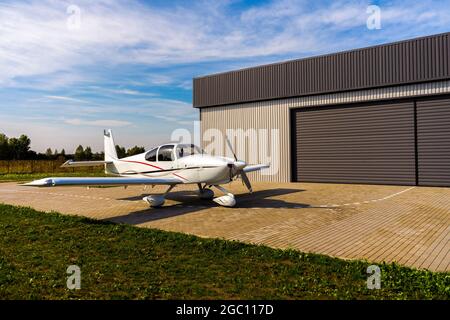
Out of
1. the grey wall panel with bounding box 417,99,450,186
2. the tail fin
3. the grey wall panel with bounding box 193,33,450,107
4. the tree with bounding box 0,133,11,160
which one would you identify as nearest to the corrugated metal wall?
the grey wall panel with bounding box 193,33,450,107

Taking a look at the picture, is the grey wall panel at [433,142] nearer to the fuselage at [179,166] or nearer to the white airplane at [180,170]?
the white airplane at [180,170]

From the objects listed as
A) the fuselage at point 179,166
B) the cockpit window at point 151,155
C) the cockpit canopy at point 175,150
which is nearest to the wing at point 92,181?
the fuselage at point 179,166

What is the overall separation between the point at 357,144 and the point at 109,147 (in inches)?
585

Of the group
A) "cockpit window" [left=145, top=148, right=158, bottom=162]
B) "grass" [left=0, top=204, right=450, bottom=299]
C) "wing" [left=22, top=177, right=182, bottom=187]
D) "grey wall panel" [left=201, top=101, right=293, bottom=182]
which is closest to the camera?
"grass" [left=0, top=204, right=450, bottom=299]

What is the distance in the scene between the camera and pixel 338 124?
2136 centimetres

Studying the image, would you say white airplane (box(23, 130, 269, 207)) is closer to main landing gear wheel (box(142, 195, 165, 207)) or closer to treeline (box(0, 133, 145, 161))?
main landing gear wheel (box(142, 195, 165, 207))

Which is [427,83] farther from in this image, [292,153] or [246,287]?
[246,287]

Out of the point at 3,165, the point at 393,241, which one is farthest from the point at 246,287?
the point at 3,165

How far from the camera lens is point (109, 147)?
17.5m

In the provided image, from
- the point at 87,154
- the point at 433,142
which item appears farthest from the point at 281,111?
the point at 87,154

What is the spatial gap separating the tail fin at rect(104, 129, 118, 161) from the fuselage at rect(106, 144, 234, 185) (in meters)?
2.59

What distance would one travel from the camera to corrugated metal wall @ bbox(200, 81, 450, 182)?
18.6 meters
